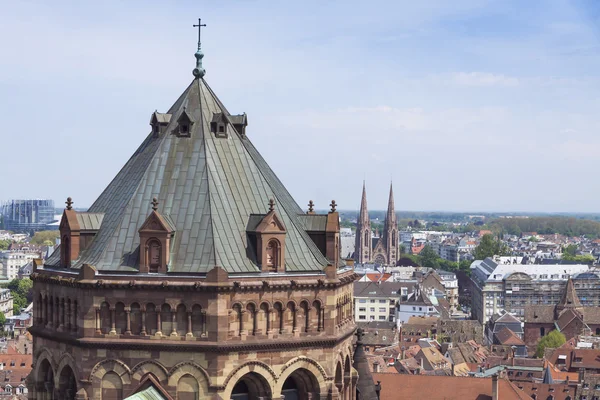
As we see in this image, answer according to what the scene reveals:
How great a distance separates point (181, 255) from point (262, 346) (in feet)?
12.7

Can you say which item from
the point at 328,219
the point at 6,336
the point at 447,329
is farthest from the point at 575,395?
the point at 6,336

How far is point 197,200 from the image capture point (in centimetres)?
3341

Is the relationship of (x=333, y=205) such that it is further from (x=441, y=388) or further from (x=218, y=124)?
(x=441, y=388)

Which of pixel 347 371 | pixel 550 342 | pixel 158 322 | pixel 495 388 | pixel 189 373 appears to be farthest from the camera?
pixel 550 342

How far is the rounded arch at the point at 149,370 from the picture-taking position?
3130 cm

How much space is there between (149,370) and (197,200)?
5816mm

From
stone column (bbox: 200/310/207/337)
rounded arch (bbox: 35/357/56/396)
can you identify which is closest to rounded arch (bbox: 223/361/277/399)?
stone column (bbox: 200/310/207/337)

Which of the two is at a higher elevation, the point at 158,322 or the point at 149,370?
the point at 158,322

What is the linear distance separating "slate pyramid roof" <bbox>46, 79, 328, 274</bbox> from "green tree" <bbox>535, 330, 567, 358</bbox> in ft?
454

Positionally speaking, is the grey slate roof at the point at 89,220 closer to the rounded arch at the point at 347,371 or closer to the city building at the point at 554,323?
the rounded arch at the point at 347,371

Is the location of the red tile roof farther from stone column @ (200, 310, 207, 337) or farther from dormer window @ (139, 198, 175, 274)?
stone column @ (200, 310, 207, 337)

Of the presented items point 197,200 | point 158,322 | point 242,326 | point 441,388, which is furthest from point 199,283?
point 441,388

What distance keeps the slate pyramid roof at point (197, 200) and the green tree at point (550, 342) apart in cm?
13848

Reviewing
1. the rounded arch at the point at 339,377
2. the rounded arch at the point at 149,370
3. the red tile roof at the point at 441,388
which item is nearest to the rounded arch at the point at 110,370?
the rounded arch at the point at 149,370
